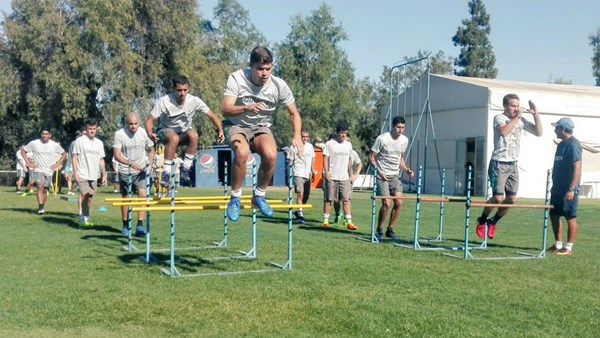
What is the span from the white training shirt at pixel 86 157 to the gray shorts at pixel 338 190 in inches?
208

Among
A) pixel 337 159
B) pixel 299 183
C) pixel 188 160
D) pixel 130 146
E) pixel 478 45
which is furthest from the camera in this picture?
pixel 478 45

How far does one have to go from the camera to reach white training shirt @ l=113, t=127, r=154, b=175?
14.5 metres

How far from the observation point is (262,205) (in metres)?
9.62

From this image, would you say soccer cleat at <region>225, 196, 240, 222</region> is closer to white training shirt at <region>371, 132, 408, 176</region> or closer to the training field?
the training field

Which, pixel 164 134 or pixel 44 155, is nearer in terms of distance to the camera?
pixel 164 134

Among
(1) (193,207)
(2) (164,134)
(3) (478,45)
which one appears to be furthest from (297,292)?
(3) (478,45)

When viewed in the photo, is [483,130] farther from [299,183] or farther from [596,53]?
[596,53]

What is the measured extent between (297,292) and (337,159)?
28.2 ft

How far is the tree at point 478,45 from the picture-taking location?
87.1 m

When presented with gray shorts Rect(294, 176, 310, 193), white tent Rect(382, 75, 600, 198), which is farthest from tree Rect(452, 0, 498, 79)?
gray shorts Rect(294, 176, 310, 193)

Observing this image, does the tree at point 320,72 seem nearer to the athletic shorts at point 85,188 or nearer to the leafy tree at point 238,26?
the leafy tree at point 238,26

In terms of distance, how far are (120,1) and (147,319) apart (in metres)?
37.1

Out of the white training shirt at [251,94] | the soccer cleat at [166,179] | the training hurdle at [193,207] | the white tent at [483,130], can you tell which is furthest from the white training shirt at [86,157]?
the white tent at [483,130]

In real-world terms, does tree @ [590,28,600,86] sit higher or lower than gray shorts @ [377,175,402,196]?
higher
